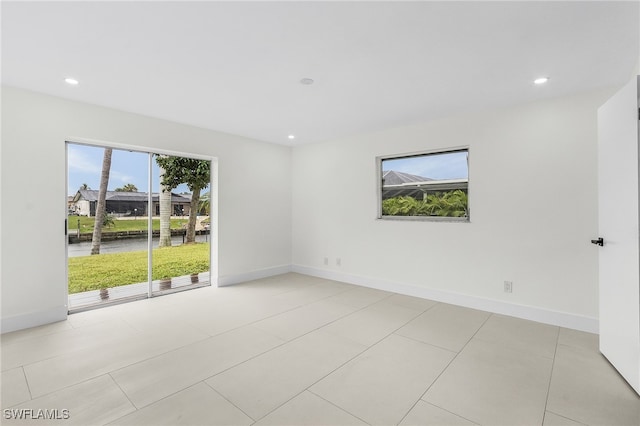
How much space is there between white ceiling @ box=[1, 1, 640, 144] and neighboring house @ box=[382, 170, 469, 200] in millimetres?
983

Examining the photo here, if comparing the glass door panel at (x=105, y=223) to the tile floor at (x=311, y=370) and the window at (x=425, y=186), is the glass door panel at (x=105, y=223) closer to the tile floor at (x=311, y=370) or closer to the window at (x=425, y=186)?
the tile floor at (x=311, y=370)

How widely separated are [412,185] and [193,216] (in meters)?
3.44

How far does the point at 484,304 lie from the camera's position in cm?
365

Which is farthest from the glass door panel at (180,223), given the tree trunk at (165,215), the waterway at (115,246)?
the waterway at (115,246)

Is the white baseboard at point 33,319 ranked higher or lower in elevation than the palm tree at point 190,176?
lower

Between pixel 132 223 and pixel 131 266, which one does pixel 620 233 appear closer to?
pixel 132 223

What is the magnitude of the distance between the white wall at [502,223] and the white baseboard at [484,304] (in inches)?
0.4

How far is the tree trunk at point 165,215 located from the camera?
435 cm

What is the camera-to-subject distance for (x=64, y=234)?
3.35 metres

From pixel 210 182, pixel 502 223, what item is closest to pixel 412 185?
pixel 502 223

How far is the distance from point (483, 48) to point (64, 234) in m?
4.51

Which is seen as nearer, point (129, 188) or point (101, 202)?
point (101, 202)

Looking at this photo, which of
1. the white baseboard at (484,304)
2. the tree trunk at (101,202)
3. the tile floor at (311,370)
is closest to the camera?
the tile floor at (311,370)

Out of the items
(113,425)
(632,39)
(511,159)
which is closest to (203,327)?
(113,425)
